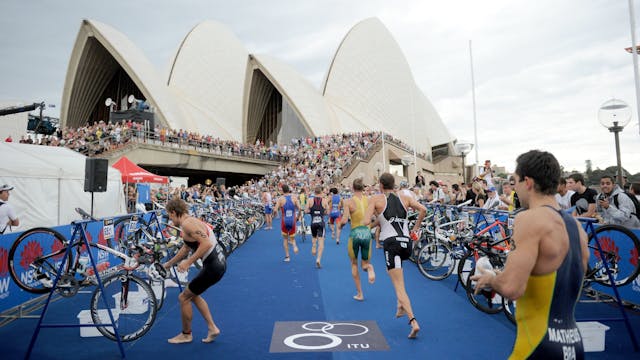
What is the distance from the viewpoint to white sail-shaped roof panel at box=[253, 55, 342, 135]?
149 feet

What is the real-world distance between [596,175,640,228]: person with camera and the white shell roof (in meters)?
45.8

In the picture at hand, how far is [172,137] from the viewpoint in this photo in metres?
30.4

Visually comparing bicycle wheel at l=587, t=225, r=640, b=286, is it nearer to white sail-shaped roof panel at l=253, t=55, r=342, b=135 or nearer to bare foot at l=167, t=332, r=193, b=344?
bare foot at l=167, t=332, r=193, b=344

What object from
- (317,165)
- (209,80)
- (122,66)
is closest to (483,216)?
(317,165)

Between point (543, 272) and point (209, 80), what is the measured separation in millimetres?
53026

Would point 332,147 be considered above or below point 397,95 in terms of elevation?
below

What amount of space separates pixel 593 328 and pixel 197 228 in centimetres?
440

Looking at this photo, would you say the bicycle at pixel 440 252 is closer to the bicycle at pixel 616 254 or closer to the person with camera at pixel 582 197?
the person with camera at pixel 582 197

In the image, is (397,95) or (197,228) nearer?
(197,228)

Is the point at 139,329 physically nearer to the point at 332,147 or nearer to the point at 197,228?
the point at 197,228

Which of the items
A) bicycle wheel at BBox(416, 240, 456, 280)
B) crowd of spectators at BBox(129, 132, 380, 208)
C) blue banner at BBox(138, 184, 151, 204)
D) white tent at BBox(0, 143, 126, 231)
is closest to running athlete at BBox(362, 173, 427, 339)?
bicycle wheel at BBox(416, 240, 456, 280)

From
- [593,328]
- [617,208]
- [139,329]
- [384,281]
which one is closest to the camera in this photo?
[593,328]

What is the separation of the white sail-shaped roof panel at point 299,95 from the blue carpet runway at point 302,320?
127 ft

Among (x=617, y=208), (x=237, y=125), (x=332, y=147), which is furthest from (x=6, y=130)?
(x=617, y=208)
